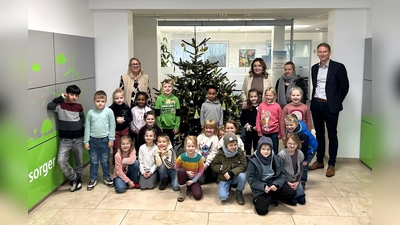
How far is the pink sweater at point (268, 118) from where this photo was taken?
4.66m

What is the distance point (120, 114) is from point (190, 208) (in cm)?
176

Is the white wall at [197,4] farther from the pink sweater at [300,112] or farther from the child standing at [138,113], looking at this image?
the pink sweater at [300,112]

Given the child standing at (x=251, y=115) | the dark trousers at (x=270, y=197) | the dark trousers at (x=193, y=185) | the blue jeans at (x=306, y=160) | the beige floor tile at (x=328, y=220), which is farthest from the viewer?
the child standing at (x=251, y=115)

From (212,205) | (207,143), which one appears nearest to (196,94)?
(207,143)

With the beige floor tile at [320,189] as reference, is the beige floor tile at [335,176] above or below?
above

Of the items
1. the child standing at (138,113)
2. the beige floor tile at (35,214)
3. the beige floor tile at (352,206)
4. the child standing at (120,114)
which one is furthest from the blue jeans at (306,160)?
the beige floor tile at (35,214)

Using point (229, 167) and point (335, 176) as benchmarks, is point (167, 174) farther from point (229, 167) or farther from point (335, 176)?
point (335, 176)

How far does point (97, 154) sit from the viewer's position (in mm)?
4504

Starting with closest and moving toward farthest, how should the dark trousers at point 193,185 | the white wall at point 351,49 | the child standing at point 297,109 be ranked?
the dark trousers at point 193,185 < the child standing at point 297,109 < the white wall at point 351,49

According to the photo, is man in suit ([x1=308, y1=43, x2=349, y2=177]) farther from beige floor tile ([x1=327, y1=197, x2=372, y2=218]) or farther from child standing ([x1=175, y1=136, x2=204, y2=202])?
child standing ([x1=175, y1=136, x2=204, y2=202])

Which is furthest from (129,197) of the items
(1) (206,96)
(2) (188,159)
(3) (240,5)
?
(3) (240,5)

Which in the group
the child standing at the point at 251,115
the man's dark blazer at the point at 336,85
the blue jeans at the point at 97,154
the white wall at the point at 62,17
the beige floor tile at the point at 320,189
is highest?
the white wall at the point at 62,17

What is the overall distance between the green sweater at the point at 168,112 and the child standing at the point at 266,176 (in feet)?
4.96
